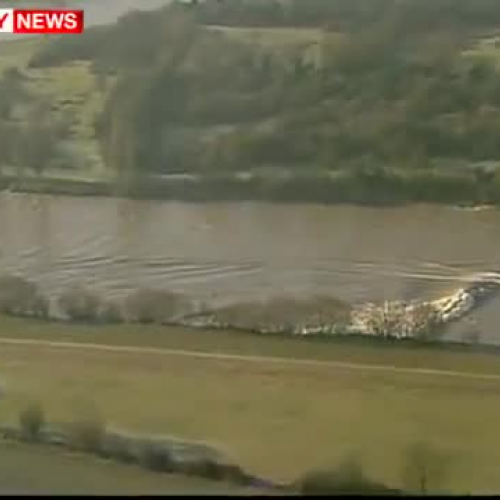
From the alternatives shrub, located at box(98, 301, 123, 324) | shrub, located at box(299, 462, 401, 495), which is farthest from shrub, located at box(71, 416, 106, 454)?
shrub, located at box(299, 462, 401, 495)

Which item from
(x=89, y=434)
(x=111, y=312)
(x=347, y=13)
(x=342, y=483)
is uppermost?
(x=347, y=13)

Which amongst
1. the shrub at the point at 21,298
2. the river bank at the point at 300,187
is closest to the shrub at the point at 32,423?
the shrub at the point at 21,298

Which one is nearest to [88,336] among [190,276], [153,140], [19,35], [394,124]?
[190,276]

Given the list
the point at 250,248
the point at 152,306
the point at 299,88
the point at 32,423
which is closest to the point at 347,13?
the point at 299,88

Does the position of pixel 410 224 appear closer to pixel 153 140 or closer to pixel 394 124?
pixel 394 124

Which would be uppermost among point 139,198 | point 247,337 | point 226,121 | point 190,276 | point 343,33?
point 343,33

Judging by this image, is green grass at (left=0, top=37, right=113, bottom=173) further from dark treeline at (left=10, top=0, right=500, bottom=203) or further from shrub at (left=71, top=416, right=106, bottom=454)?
shrub at (left=71, top=416, right=106, bottom=454)

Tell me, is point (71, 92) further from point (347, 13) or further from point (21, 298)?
point (347, 13)
